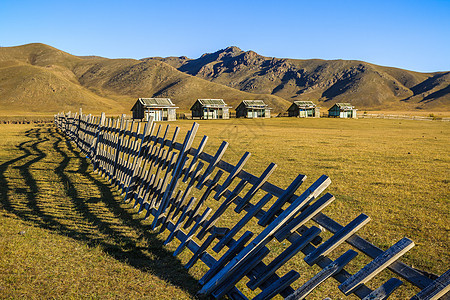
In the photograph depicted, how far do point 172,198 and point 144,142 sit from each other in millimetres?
2275

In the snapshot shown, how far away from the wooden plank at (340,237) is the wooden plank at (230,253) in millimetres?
944

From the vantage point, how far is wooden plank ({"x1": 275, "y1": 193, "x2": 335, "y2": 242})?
116 inches

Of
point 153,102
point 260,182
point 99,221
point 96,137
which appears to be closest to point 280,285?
point 260,182

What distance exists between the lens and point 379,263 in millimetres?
2363

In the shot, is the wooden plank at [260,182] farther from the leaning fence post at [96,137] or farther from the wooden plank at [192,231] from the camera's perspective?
the leaning fence post at [96,137]

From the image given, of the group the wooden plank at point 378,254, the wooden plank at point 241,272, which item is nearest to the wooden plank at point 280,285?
the wooden plank at point 241,272

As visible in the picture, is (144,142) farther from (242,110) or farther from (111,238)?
(242,110)

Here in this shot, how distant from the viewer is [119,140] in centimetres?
933

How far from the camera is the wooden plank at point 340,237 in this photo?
2.58m

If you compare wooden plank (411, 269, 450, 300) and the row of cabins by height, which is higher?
the row of cabins

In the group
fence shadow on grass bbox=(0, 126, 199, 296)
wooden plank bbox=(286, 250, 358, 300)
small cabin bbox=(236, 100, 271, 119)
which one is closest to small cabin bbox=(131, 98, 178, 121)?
small cabin bbox=(236, 100, 271, 119)

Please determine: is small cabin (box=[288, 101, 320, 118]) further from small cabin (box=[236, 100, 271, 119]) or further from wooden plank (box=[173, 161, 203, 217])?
wooden plank (box=[173, 161, 203, 217])

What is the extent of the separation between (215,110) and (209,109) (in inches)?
74.1

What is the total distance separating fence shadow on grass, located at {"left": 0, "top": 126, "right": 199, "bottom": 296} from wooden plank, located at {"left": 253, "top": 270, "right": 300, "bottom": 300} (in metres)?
1.17
